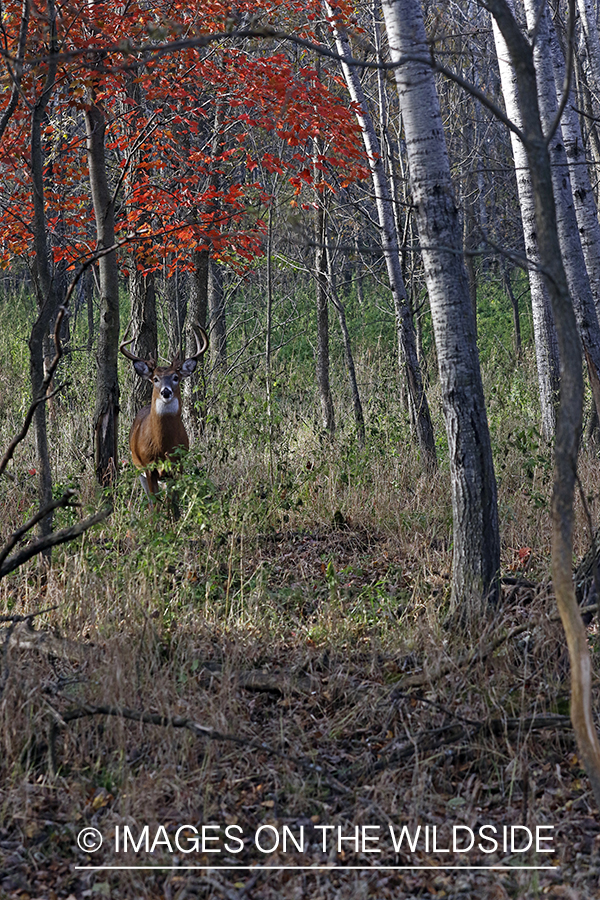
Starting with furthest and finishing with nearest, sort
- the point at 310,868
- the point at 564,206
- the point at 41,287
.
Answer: the point at 564,206 < the point at 41,287 < the point at 310,868

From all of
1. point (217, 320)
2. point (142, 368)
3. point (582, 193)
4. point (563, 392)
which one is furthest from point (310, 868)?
point (217, 320)

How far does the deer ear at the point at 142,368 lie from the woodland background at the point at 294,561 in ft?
2.16

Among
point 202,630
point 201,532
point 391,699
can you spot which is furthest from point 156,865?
point 201,532

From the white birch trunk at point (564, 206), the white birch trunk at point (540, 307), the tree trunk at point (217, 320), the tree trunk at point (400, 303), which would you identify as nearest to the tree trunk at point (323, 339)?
the tree trunk at point (400, 303)

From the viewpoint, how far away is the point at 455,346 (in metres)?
4.81

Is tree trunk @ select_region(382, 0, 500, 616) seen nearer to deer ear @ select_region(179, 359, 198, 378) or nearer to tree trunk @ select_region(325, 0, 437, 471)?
deer ear @ select_region(179, 359, 198, 378)

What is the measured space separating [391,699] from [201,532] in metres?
2.64

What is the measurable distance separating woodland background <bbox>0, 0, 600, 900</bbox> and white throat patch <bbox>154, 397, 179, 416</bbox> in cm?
75

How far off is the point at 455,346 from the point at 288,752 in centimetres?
236

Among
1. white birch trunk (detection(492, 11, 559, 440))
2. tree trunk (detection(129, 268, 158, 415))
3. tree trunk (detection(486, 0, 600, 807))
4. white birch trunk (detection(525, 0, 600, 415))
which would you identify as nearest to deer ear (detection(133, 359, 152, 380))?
tree trunk (detection(129, 268, 158, 415))

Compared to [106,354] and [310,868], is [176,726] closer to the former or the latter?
[310,868]

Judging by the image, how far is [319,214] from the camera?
388 inches

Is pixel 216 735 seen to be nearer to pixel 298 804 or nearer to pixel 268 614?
pixel 298 804

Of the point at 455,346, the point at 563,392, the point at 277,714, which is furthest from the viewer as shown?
the point at 455,346
